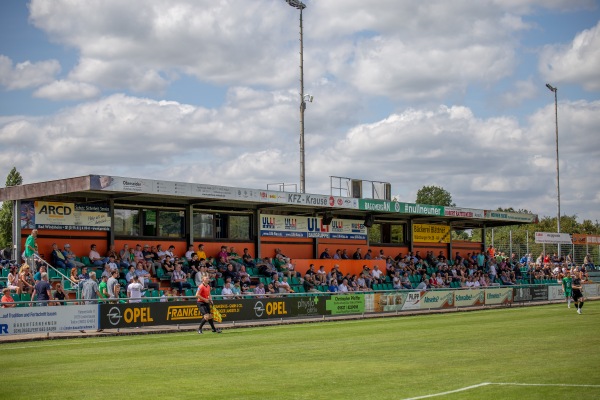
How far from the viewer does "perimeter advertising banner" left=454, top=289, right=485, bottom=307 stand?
37.2 metres

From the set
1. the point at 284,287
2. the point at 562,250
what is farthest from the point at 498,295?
the point at 562,250

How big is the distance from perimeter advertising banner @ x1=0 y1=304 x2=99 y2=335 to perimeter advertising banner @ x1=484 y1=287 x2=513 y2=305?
22564 millimetres

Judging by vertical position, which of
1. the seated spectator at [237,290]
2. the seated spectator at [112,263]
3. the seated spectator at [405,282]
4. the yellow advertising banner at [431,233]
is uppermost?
the yellow advertising banner at [431,233]

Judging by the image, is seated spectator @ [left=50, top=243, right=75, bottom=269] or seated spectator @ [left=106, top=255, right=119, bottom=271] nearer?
seated spectator @ [left=106, top=255, right=119, bottom=271]

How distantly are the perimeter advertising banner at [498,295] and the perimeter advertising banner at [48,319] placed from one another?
22564mm

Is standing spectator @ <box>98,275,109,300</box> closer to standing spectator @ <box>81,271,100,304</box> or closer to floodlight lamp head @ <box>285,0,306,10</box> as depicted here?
standing spectator @ <box>81,271,100,304</box>

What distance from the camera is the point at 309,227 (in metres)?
40.1

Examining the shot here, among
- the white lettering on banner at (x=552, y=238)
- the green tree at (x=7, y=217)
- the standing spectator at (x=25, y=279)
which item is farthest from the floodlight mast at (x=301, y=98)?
the green tree at (x=7, y=217)

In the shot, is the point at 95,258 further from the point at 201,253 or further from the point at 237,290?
the point at 237,290

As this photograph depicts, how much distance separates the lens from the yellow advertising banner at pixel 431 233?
4769cm

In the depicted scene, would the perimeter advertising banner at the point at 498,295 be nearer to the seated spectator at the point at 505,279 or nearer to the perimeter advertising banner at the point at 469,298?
the perimeter advertising banner at the point at 469,298

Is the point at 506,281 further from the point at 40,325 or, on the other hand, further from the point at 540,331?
the point at 40,325

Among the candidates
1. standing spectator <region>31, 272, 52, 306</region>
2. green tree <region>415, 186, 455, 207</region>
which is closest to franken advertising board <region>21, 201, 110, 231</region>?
standing spectator <region>31, 272, 52, 306</region>

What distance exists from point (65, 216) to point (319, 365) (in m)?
17.8
